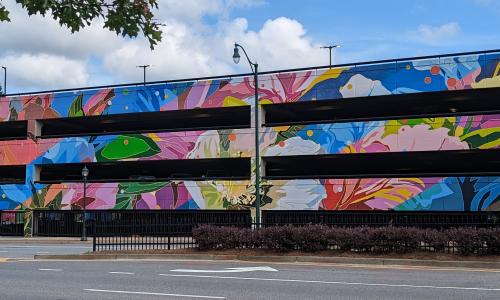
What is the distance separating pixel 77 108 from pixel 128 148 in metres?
5.49

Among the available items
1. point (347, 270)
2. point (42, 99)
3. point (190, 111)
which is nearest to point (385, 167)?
point (190, 111)

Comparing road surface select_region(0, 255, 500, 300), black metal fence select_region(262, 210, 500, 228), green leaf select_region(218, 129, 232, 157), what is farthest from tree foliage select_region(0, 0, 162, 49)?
green leaf select_region(218, 129, 232, 157)

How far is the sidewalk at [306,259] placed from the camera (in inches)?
628

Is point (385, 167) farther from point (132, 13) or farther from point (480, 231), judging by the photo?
point (132, 13)

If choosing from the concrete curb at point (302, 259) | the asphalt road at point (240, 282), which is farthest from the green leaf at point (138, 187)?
the asphalt road at point (240, 282)

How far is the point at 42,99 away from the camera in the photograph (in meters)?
46.5

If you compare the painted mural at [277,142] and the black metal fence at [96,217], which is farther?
the black metal fence at [96,217]

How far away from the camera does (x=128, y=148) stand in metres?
43.8

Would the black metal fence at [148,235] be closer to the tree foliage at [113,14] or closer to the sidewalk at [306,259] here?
the sidewalk at [306,259]

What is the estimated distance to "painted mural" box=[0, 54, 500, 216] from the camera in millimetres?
35562

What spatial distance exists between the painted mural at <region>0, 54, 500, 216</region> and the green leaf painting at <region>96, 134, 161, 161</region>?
74 millimetres

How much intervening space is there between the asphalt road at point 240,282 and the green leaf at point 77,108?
29.1 meters

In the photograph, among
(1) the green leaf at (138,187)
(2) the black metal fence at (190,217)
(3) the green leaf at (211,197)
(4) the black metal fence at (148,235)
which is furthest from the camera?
(1) the green leaf at (138,187)

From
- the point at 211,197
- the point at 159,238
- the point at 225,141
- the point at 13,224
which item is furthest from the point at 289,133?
the point at 13,224
